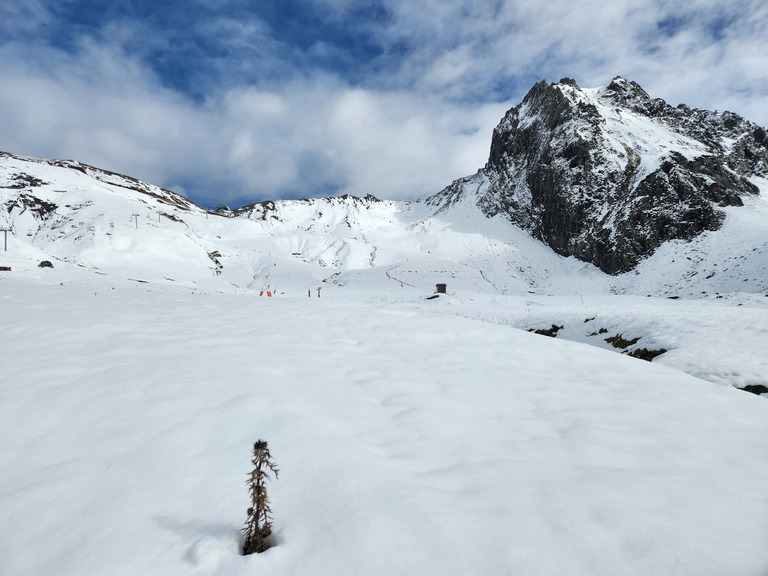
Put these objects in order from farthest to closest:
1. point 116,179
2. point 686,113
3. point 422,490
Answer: point 116,179, point 686,113, point 422,490

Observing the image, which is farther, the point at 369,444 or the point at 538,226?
the point at 538,226

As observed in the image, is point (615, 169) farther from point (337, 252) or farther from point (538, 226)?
point (337, 252)

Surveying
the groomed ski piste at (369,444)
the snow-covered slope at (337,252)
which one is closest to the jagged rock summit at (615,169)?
the snow-covered slope at (337,252)

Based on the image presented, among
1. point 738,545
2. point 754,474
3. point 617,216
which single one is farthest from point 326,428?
point 617,216

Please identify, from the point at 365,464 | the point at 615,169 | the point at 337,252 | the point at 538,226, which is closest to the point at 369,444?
the point at 365,464

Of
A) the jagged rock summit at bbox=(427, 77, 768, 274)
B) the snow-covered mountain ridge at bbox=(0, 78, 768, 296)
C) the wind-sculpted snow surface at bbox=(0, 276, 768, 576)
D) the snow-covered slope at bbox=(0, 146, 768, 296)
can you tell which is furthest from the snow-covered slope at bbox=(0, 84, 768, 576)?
the jagged rock summit at bbox=(427, 77, 768, 274)

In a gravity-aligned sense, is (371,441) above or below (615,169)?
below

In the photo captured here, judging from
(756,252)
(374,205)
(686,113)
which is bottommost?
(756,252)

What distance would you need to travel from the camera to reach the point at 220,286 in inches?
1357

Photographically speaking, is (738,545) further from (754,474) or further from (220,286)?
(220,286)

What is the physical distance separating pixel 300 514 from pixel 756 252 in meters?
49.3

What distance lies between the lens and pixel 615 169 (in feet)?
171

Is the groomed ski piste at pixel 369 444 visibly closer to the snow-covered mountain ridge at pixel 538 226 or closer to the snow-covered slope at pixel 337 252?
the snow-covered slope at pixel 337 252

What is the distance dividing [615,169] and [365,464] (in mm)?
63968
